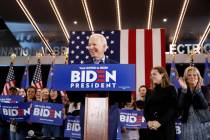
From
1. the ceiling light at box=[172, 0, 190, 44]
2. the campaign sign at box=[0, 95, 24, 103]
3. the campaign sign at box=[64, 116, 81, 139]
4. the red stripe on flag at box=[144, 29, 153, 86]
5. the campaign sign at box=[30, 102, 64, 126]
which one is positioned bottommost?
the campaign sign at box=[64, 116, 81, 139]

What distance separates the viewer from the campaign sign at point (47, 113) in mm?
4688

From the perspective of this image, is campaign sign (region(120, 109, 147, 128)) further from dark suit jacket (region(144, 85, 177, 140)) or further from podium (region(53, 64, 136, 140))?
podium (region(53, 64, 136, 140))

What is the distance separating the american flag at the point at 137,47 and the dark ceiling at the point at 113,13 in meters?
1.79

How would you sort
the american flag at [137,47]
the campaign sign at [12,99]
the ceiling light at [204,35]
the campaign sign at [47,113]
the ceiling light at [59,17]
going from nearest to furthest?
the campaign sign at [47,113] < the campaign sign at [12,99] < the american flag at [137,47] < the ceiling light at [59,17] < the ceiling light at [204,35]

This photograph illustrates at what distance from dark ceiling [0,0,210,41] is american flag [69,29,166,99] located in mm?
1789

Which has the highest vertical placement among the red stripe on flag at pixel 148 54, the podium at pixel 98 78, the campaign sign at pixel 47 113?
the red stripe on flag at pixel 148 54

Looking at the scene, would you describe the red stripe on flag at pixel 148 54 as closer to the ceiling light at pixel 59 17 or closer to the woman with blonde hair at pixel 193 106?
the woman with blonde hair at pixel 193 106

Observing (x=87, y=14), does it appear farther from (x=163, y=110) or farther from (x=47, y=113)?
(x=163, y=110)

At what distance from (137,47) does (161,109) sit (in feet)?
9.27

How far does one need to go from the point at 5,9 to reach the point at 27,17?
0.63 m

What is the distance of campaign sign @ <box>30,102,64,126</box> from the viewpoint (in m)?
4.69

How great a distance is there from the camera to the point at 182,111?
282 centimetres

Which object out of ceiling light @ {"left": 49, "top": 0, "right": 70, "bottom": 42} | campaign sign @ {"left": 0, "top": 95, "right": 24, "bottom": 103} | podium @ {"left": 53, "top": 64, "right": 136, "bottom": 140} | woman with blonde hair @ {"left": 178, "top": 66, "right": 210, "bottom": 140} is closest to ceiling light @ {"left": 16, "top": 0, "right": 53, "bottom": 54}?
ceiling light @ {"left": 49, "top": 0, "right": 70, "bottom": 42}

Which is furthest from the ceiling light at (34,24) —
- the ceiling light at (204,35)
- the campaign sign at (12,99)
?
the ceiling light at (204,35)
